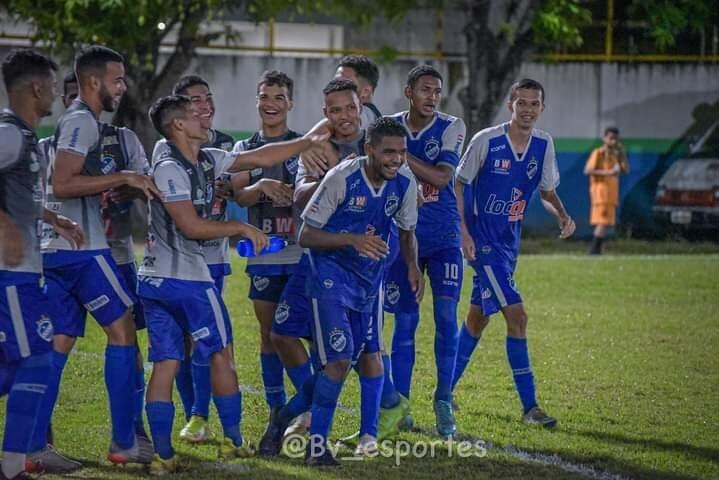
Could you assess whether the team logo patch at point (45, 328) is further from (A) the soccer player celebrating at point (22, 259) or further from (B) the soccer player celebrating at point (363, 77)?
(B) the soccer player celebrating at point (363, 77)

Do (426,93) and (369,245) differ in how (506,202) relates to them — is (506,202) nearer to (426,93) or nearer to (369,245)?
(426,93)

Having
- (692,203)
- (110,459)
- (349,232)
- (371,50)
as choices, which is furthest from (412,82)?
(371,50)

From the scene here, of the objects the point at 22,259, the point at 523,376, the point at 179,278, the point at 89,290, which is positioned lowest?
the point at 523,376

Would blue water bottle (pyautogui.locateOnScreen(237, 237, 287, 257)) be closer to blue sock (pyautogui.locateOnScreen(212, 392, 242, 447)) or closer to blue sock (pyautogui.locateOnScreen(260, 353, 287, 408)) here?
blue sock (pyautogui.locateOnScreen(212, 392, 242, 447))

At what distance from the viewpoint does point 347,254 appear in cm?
752

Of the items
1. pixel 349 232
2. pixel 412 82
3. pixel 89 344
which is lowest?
pixel 89 344

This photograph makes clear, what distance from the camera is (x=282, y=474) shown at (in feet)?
23.5

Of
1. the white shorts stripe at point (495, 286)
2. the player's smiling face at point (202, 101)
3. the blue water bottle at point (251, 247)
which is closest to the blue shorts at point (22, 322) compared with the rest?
the blue water bottle at point (251, 247)

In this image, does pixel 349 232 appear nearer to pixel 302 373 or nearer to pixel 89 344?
pixel 302 373

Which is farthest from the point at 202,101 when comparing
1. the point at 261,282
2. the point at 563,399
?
the point at 563,399

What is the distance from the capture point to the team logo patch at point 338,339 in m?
7.35

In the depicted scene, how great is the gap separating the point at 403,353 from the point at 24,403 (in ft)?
9.90

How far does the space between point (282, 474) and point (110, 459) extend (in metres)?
1.03

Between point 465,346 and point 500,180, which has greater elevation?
point 500,180
